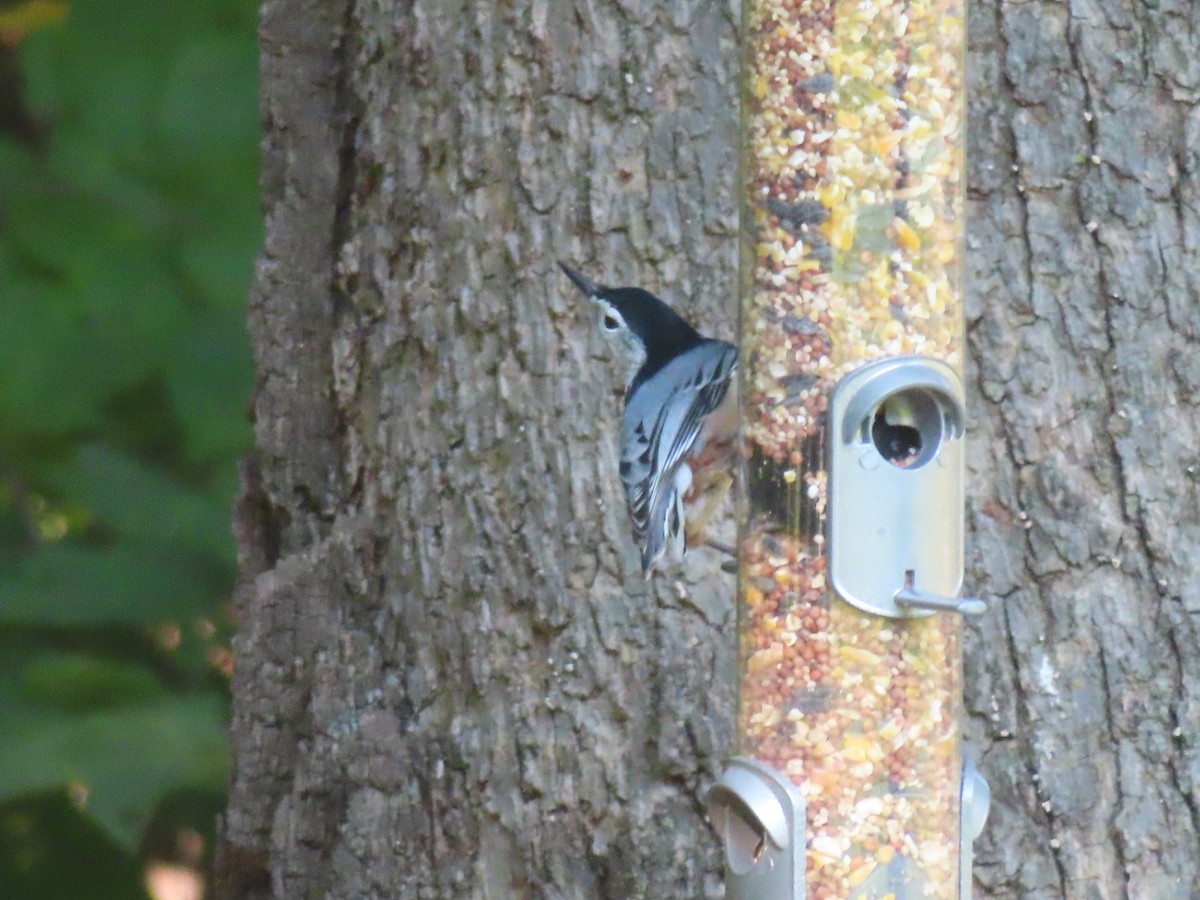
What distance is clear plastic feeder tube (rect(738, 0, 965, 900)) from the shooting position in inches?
68.9

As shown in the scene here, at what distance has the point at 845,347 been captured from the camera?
1.76 metres

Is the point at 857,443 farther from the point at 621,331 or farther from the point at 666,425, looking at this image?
the point at 621,331

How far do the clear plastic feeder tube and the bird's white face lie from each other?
0.50 feet

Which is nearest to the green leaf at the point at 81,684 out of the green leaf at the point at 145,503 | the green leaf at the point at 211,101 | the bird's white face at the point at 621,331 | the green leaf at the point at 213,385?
the green leaf at the point at 145,503

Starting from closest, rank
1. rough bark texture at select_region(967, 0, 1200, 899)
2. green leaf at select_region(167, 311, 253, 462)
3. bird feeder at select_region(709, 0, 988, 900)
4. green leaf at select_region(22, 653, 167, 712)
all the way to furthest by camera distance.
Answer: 1. bird feeder at select_region(709, 0, 988, 900)
2. rough bark texture at select_region(967, 0, 1200, 899)
3. green leaf at select_region(22, 653, 167, 712)
4. green leaf at select_region(167, 311, 253, 462)

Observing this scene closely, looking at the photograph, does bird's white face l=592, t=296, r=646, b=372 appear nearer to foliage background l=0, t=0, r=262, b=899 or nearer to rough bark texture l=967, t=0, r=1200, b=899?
rough bark texture l=967, t=0, r=1200, b=899

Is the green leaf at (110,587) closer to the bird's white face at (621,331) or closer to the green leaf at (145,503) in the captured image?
the green leaf at (145,503)

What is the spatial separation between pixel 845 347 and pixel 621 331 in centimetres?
28

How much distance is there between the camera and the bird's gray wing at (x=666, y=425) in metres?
1.77

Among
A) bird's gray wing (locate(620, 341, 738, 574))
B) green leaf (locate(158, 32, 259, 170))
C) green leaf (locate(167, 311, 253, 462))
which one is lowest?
bird's gray wing (locate(620, 341, 738, 574))

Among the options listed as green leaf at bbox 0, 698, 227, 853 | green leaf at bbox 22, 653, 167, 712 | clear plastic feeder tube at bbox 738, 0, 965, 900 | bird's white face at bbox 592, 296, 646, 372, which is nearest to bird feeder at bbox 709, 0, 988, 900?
clear plastic feeder tube at bbox 738, 0, 965, 900

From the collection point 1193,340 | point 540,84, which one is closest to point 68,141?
point 540,84

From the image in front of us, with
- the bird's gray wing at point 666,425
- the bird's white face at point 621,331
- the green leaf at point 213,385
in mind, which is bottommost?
the bird's gray wing at point 666,425

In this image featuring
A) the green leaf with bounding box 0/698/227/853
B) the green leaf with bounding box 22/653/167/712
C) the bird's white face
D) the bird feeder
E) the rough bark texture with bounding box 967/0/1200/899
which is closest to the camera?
the bird feeder
